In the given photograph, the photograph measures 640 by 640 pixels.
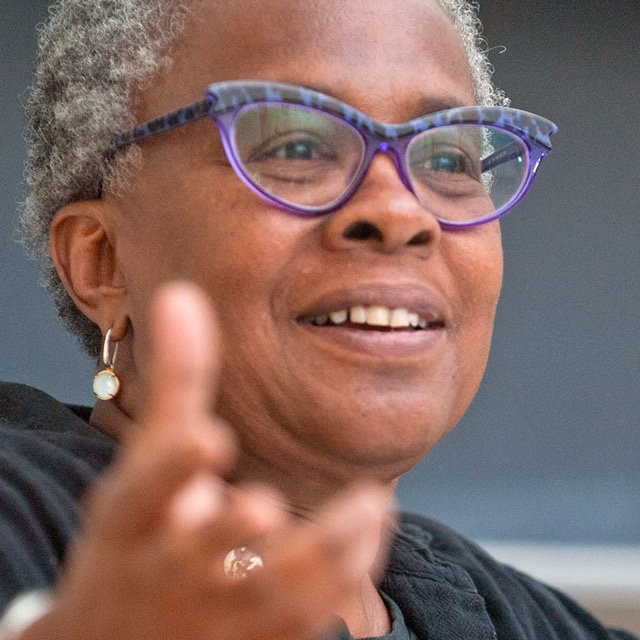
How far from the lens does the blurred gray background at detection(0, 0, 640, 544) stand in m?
3.24

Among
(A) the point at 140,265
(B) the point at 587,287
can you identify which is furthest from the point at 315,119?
(B) the point at 587,287

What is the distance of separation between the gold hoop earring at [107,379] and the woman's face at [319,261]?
5 cm

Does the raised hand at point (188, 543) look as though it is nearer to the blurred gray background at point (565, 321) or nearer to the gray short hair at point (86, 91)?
the gray short hair at point (86, 91)

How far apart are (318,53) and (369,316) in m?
0.39

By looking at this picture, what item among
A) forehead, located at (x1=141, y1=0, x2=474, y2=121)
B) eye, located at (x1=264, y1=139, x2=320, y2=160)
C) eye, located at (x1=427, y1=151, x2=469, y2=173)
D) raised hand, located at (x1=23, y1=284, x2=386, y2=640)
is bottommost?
raised hand, located at (x1=23, y1=284, x2=386, y2=640)

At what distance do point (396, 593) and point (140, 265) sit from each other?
27.8 inches

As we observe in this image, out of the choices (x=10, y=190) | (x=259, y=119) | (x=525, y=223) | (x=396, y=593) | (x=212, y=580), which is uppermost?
(x=525, y=223)

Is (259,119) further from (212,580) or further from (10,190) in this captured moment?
(10,190)

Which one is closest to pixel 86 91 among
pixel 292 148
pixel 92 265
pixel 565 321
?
pixel 92 265

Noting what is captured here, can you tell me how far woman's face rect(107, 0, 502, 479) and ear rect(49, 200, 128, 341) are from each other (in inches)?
1.3

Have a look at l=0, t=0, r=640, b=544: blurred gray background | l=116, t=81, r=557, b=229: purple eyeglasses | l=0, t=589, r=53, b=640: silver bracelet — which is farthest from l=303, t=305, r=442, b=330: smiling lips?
l=0, t=0, r=640, b=544: blurred gray background

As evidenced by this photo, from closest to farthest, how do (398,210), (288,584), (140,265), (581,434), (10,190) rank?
(288,584), (398,210), (140,265), (10,190), (581,434)

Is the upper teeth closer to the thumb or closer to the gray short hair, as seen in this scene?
the gray short hair

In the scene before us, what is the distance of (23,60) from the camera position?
10.0ft
